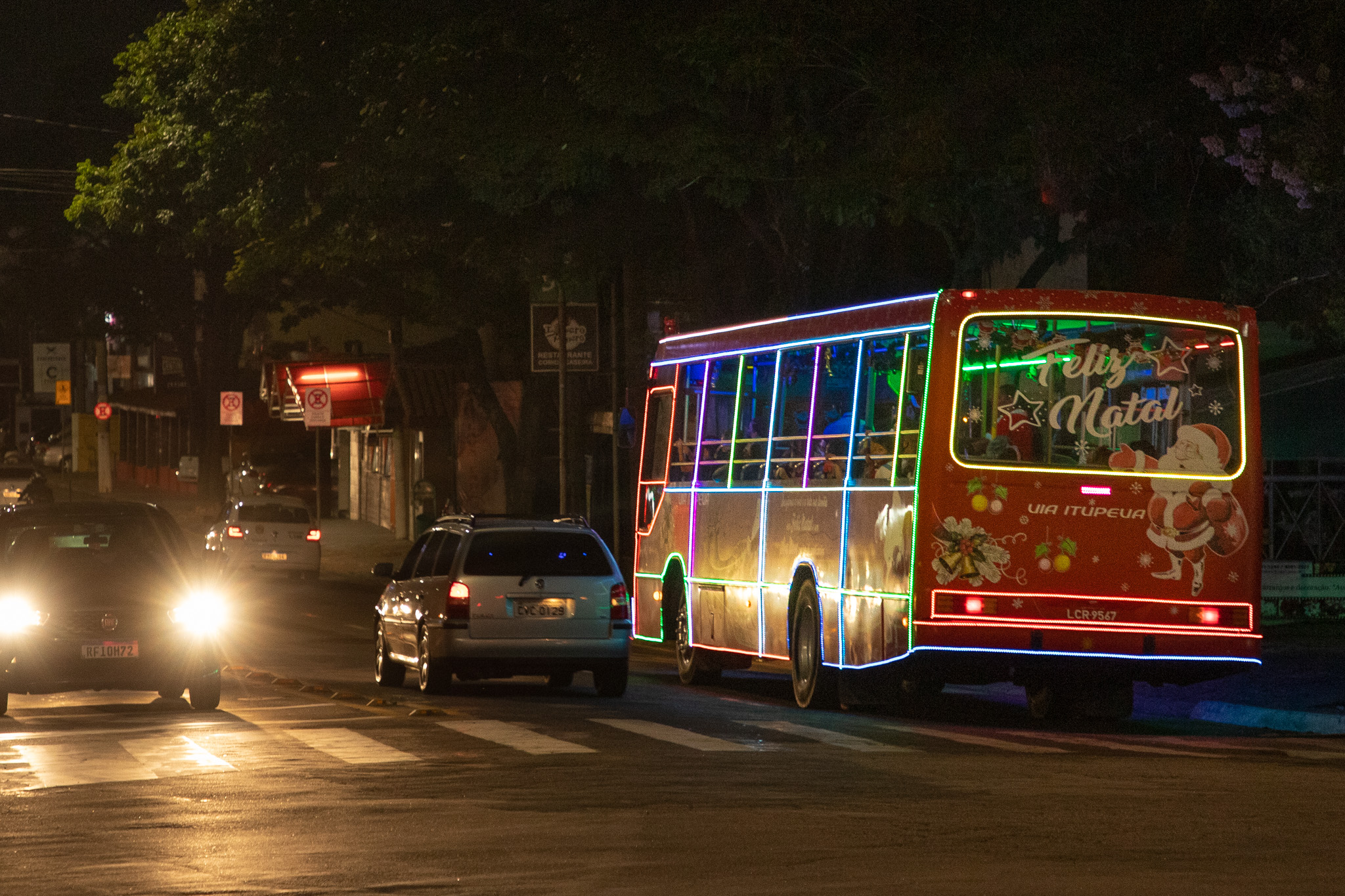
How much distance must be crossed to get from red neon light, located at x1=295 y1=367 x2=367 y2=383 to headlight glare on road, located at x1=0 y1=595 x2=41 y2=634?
1458 inches

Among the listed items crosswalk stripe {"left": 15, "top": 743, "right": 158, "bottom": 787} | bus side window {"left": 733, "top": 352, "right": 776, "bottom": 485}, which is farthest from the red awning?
crosswalk stripe {"left": 15, "top": 743, "right": 158, "bottom": 787}

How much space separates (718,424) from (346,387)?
34146 millimetres

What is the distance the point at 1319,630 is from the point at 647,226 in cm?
1048

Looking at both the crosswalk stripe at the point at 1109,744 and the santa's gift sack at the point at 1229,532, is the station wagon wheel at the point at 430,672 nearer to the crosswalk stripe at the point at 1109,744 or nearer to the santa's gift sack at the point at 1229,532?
the crosswalk stripe at the point at 1109,744

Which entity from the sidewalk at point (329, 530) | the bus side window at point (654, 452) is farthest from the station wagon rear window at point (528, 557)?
the sidewalk at point (329, 530)

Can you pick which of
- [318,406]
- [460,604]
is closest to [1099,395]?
[460,604]

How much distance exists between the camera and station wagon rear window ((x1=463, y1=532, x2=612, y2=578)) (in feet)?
61.1

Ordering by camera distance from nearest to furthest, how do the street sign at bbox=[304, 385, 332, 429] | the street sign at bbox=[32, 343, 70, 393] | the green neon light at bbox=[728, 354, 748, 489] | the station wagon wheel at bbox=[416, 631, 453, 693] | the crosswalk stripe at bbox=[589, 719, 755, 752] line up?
the crosswalk stripe at bbox=[589, 719, 755, 752]
the station wagon wheel at bbox=[416, 631, 453, 693]
the green neon light at bbox=[728, 354, 748, 489]
the street sign at bbox=[304, 385, 332, 429]
the street sign at bbox=[32, 343, 70, 393]

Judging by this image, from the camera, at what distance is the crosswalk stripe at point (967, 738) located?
14.2m

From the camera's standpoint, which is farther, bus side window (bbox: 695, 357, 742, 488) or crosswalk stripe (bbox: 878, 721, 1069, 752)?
bus side window (bbox: 695, 357, 742, 488)

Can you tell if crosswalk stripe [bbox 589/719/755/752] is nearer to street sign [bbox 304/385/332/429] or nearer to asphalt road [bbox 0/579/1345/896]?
asphalt road [bbox 0/579/1345/896]

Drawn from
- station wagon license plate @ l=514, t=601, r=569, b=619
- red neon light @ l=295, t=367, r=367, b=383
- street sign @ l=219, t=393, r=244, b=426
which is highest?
red neon light @ l=295, t=367, r=367, b=383

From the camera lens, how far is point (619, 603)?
18797mm

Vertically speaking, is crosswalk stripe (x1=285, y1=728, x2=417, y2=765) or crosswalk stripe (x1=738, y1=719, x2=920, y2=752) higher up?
crosswalk stripe (x1=285, y1=728, x2=417, y2=765)
